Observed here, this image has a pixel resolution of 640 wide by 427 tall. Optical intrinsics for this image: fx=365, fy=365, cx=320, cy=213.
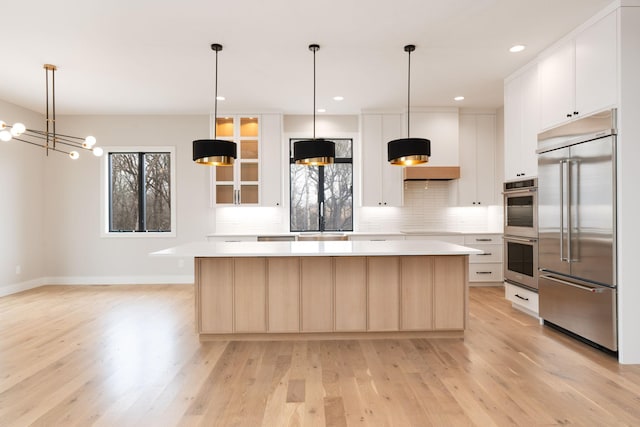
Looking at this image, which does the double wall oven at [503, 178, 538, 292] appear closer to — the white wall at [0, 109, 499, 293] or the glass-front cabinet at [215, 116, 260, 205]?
the white wall at [0, 109, 499, 293]

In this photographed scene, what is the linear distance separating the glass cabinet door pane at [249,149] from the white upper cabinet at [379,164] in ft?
5.70

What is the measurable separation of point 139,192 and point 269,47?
12.5 feet

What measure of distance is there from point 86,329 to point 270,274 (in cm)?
208

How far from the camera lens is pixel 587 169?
311 centimetres

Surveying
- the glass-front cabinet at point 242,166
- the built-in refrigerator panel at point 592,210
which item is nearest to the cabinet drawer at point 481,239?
the built-in refrigerator panel at point 592,210

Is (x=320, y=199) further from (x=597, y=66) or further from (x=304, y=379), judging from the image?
(x=597, y=66)

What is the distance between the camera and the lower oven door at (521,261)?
3.94 meters

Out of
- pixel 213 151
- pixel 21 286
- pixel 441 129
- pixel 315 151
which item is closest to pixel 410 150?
pixel 315 151

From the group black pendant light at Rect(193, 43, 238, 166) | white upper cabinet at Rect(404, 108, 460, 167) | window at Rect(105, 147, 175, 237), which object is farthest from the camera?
window at Rect(105, 147, 175, 237)

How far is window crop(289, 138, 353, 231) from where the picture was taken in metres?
6.29

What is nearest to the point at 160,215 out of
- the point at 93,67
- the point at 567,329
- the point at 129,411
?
the point at 93,67

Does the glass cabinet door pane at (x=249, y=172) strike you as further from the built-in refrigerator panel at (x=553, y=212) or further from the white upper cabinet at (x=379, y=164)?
the built-in refrigerator panel at (x=553, y=212)

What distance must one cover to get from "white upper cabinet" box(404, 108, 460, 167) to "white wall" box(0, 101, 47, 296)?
6097mm

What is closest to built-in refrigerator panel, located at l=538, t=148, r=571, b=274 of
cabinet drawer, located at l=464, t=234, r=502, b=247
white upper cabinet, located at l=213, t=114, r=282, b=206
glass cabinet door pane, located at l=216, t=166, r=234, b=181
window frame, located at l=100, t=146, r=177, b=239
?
cabinet drawer, located at l=464, t=234, r=502, b=247
